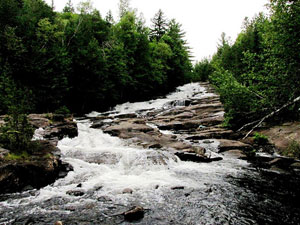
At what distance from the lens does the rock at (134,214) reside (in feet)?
15.0

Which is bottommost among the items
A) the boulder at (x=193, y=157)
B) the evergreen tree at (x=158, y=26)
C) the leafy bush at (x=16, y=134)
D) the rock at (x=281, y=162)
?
the rock at (x=281, y=162)

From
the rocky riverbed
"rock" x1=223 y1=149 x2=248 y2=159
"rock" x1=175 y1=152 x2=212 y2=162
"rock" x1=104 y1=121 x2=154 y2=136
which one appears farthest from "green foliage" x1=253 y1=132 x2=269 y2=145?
the rocky riverbed

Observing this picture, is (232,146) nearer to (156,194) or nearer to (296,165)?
(296,165)

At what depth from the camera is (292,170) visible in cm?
858

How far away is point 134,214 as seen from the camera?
4656mm

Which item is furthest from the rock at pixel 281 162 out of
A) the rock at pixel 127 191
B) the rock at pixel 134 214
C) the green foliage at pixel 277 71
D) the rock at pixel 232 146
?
the rock at pixel 134 214

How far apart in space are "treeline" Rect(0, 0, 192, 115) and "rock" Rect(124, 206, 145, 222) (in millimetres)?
5315

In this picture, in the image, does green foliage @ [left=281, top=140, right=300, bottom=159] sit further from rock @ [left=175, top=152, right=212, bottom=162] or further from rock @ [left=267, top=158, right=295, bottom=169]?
rock @ [left=175, top=152, right=212, bottom=162]

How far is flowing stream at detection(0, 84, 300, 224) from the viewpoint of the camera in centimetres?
467

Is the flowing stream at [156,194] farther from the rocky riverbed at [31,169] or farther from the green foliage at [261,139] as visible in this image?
the green foliage at [261,139]

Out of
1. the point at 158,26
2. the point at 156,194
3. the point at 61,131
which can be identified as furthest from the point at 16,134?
the point at 158,26

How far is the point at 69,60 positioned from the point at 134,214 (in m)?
21.2

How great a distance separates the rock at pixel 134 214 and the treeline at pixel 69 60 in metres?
5.32

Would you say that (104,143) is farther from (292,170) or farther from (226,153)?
(292,170)
